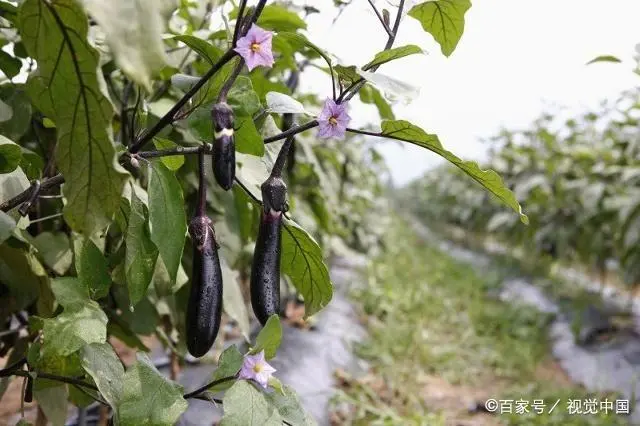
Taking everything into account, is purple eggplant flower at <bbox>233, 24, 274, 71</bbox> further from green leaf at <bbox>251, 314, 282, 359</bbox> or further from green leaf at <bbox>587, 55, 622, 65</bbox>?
green leaf at <bbox>587, 55, 622, 65</bbox>

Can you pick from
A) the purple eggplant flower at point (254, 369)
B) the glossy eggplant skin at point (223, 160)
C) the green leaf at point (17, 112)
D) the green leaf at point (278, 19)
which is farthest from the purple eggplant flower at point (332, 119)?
the green leaf at point (17, 112)

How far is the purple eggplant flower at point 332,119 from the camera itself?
1.82ft

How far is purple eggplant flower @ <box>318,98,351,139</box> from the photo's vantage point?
56cm

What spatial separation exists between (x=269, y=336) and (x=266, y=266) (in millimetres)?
62

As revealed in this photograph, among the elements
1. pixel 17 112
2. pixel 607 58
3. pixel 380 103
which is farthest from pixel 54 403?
pixel 607 58

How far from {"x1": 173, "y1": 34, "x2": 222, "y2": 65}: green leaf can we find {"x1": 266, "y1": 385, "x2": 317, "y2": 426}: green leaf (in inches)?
13.3

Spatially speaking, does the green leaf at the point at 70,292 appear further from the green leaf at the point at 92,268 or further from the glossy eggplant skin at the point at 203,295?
the glossy eggplant skin at the point at 203,295

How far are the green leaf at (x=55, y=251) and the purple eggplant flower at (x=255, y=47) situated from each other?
46 cm

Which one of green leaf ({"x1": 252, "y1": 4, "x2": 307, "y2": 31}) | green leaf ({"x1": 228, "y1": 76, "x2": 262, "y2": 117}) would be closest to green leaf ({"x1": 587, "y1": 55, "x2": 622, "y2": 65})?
green leaf ({"x1": 252, "y1": 4, "x2": 307, "y2": 31})

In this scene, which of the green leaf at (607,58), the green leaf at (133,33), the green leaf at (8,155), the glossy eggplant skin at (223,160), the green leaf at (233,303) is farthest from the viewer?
the green leaf at (607,58)

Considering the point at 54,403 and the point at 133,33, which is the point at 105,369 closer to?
the point at 54,403

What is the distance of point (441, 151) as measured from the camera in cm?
60

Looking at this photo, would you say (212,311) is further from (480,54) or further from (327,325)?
(480,54)

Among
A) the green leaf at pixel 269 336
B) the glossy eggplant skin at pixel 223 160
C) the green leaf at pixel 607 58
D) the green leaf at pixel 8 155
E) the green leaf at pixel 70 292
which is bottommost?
the green leaf at pixel 269 336
